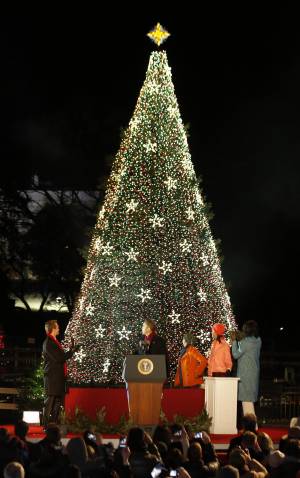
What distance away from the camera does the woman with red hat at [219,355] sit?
18.0 meters

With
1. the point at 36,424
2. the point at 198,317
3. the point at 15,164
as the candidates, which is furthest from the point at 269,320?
the point at 36,424

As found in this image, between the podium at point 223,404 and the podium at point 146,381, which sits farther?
the podium at point 223,404

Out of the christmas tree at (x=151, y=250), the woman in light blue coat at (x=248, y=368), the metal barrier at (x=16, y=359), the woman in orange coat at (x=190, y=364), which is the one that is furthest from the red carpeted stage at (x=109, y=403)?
the metal barrier at (x=16, y=359)

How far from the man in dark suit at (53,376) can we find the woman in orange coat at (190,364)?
6.81 ft

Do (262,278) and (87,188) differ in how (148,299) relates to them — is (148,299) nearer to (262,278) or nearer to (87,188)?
(262,278)

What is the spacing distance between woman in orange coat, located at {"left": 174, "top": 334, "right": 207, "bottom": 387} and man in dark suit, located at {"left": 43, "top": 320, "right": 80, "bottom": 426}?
2.07 meters

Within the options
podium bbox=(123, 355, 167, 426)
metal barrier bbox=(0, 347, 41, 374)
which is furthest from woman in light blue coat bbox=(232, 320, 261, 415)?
metal barrier bbox=(0, 347, 41, 374)

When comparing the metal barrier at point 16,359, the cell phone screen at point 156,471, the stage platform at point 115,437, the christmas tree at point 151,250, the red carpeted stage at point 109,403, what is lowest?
the cell phone screen at point 156,471

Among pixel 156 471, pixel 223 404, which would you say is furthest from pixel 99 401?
pixel 156 471

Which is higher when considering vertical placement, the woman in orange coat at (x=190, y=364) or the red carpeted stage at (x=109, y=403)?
the woman in orange coat at (x=190, y=364)

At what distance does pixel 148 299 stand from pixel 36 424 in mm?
4322

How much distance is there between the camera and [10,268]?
42531mm

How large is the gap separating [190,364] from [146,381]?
1861mm

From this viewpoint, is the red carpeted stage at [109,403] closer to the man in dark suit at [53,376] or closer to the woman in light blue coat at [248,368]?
the man in dark suit at [53,376]
